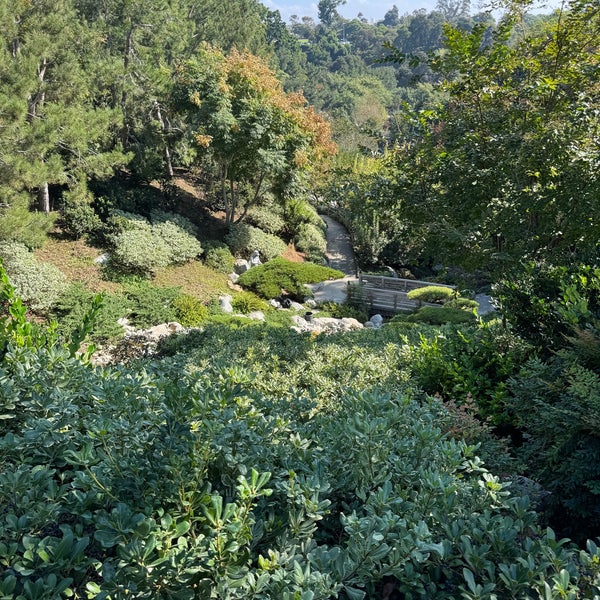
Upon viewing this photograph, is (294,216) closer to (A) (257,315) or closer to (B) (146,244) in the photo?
(B) (146,244)

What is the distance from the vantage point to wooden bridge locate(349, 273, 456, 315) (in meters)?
12.5

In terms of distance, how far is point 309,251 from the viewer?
17.2m

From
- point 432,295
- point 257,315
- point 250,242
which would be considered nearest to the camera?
point 257,315

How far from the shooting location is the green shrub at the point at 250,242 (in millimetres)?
13891

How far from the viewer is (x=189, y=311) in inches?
393

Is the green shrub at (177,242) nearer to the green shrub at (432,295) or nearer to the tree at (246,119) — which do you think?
the tree at (246,119)

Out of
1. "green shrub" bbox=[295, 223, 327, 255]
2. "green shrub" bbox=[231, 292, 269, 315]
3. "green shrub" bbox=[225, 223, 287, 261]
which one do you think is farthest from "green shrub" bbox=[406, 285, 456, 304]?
"green shrub" bbox=[295, 223, 327, 255]

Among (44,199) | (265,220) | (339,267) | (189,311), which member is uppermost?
(44,199)

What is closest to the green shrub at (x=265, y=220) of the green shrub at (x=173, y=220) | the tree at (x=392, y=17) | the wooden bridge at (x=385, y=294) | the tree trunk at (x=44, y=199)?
the green shrub at (x=173, y=220)

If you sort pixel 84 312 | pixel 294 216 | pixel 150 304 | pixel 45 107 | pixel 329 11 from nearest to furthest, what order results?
pixel 84 312, pixel 45 107, pixel 150 304, pixel 294 216, pixel 329 11

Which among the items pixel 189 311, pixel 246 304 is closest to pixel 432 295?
pixel 246 304

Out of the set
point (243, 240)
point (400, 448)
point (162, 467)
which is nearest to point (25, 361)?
point (162, 467)

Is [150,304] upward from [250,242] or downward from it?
downward

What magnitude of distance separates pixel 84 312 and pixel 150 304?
4.39 feet
